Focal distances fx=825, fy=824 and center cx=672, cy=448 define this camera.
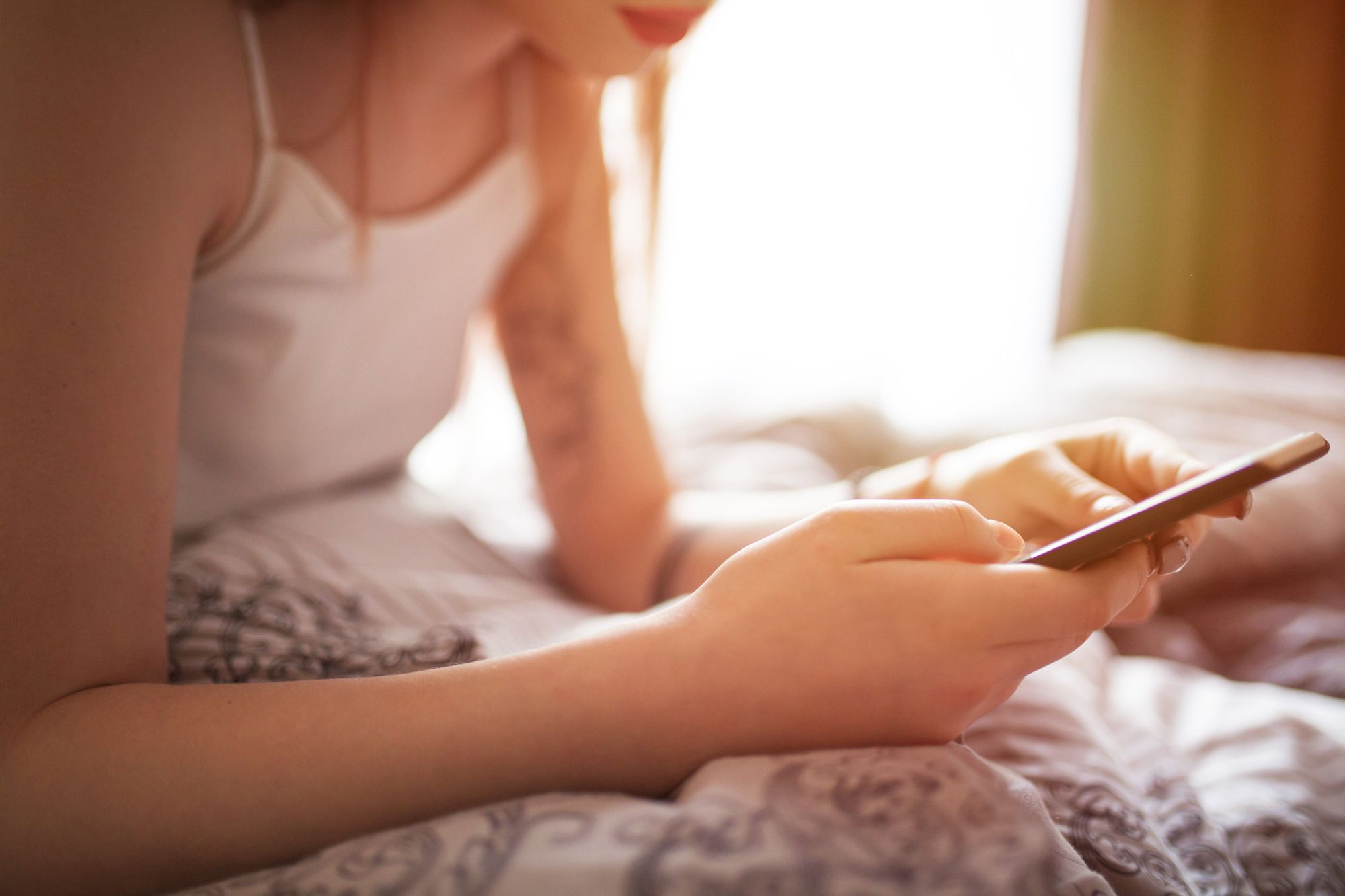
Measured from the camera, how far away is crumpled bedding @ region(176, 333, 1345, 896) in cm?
34

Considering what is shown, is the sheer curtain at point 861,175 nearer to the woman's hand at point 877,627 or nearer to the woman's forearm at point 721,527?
the woman's forearm at point 721,527

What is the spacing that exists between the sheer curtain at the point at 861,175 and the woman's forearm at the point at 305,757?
180 centimetres

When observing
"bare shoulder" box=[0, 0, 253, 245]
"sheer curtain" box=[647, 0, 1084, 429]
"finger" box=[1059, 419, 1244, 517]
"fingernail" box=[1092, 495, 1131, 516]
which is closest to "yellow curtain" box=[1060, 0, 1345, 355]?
"sheer curtain" box=[647, 0, 1084, 429]

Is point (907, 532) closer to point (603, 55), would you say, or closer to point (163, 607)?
point (163, 607)

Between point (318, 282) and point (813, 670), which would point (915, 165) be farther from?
point (813, 670)

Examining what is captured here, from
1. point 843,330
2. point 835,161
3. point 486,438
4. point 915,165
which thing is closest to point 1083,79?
point 915,165

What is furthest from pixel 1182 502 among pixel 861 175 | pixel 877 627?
pixel 861 175

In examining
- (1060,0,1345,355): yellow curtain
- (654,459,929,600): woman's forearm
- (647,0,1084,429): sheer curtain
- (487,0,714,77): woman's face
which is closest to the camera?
(487,0,714,77): woman's face

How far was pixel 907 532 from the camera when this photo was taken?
418 millimetres

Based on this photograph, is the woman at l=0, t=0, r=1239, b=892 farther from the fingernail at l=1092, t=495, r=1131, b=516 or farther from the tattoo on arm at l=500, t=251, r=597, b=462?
the tattoo on arm at l=500, t=251, r=597, b=462

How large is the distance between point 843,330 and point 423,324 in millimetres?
1745

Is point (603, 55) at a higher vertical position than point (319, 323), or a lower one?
higher

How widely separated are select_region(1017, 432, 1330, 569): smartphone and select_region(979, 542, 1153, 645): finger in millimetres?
11

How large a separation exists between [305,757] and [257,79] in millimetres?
499
